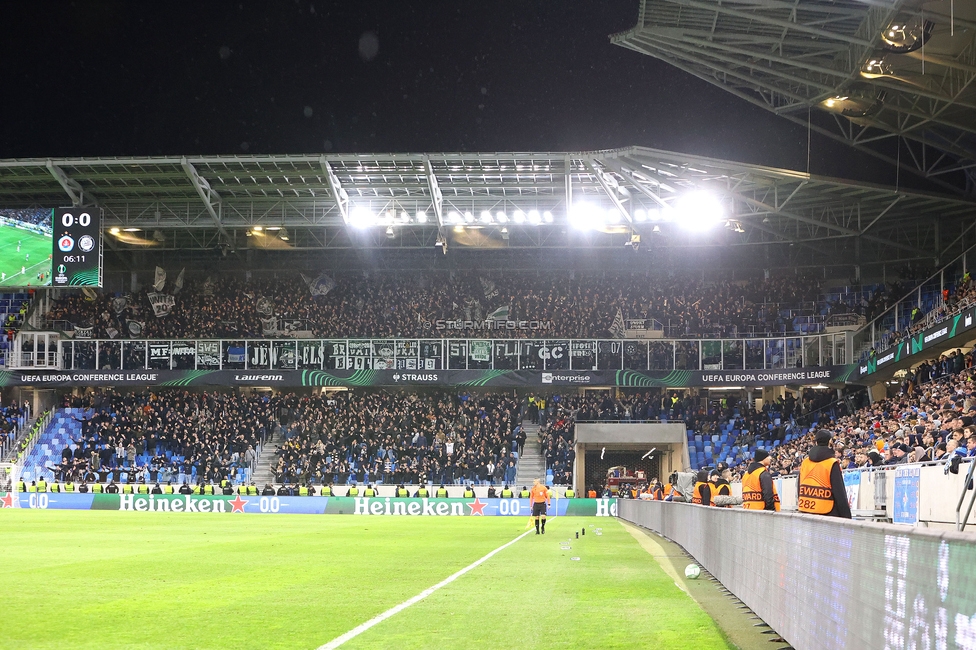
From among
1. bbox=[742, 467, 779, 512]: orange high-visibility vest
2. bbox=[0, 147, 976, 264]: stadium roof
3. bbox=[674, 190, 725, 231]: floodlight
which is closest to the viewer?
bbox=[742, 467, 779, 512]: orange high-visibility vest

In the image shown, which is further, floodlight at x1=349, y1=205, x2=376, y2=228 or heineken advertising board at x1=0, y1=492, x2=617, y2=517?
floodlight at x1=349, y1=205, x2=376, y2=228

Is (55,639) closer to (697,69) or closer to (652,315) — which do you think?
(697,69)

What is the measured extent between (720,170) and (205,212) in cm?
2740

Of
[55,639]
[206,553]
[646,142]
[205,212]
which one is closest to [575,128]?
[646,142]

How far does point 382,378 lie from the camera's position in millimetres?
58531

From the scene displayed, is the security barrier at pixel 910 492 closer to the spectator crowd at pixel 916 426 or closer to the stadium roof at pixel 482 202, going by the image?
the spectator crowd at pixel 916 426

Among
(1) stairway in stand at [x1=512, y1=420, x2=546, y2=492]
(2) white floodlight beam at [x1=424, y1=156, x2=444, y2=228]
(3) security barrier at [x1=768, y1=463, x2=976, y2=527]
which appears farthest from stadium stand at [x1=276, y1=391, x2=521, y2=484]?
(3) security barrier at [x1=768, y1=463, x2=976, y2=527]

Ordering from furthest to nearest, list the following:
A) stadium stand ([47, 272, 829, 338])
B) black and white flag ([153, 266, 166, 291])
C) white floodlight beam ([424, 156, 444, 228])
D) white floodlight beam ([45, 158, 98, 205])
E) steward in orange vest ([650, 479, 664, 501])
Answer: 1. black and white flag ([153, 266, 166, 291])
2. stadium stand ([47, 272, 829, 338])
3. white floodlight beam ([45, 158, 98, 205])
4. white floodlight beam ([424, 156, 444, 228])
5. steward in orange vest ([650, 479, 664, 501])

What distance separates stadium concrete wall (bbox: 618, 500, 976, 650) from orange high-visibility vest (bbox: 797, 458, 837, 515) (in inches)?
22.2

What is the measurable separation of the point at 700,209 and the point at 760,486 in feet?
115

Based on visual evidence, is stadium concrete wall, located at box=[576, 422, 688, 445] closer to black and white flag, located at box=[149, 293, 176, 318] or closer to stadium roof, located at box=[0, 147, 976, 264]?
stadium roof, located at box=[0, 147, 976, 264]

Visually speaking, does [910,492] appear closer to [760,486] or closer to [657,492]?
[760,486]

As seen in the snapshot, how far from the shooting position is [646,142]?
44469mm

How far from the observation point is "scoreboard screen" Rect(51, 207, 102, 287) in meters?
49.2
